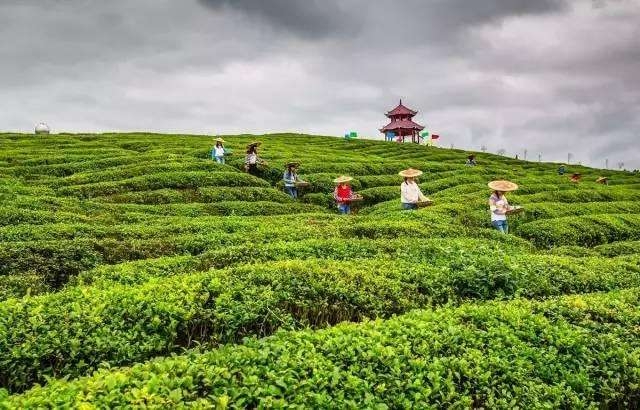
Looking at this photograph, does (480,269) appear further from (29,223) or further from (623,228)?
(623,228)

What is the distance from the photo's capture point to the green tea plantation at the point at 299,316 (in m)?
7.17

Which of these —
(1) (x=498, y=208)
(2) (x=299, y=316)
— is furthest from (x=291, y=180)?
→ (2) (x=299, y=316)

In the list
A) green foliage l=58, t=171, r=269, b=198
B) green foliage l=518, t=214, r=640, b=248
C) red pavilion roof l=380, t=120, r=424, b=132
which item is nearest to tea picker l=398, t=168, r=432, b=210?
green foliage l=518, t=214, r=640, b=248

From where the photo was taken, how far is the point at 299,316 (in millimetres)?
10844

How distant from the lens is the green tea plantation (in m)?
7.17

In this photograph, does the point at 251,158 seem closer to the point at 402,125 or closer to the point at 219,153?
the point at 219,153

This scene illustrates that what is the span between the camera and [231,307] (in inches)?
403

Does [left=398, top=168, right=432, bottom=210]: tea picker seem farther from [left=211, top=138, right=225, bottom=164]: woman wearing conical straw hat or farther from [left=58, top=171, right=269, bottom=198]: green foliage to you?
[left=211, top=138, right=225, bottom=164]: woman wearing conical straw hat

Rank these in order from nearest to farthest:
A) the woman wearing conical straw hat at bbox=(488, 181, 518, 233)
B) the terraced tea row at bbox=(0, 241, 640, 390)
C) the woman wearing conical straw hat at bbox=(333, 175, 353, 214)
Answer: the terraced tea row at bbox=(0, 241, 640, 390), the woman wearing conical straw hat at bbox=(488, 181, 518, 233), the woman wearing conical straw hat at bbox=(333, 175, 353, 214)

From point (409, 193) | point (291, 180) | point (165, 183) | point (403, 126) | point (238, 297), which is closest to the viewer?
point (238, 297)

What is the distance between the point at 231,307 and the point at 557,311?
573 centimetres

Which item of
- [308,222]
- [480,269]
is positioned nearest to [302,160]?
[308,222]

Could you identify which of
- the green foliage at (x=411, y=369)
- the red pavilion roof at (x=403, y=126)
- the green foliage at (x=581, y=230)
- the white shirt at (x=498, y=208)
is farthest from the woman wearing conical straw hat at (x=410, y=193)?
the red pavilion roof at (x=403, y=126)

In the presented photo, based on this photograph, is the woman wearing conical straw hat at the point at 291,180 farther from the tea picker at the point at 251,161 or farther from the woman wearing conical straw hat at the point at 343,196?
the tea picker at the point at 251,161
